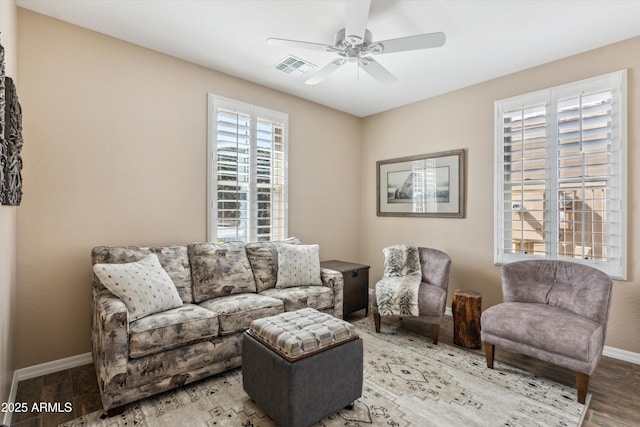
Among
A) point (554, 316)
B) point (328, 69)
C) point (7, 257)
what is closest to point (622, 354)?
point (554, 316)

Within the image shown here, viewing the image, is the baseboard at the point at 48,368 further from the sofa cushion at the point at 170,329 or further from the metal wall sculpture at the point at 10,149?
the metal wall sculpture at the point at 10,149

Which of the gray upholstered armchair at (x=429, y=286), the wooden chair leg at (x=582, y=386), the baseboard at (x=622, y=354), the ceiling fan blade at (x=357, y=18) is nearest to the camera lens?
the ceiling fan blade at (x=357, y=18)

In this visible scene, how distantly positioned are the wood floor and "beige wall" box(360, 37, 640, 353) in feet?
1.64

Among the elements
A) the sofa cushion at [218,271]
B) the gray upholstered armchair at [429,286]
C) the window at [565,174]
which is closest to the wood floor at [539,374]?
the gray upholstered armchair at [429,286]

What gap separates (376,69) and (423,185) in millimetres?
2057

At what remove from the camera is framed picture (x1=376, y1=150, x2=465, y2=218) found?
405cm

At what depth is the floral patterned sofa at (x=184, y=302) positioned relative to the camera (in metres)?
2.08

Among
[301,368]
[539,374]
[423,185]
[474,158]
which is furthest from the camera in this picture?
[423,185]

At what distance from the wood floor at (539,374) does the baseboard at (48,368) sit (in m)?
0.04

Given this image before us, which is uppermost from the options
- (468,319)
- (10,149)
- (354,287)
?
(10,149)

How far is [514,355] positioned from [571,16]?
295 centimetres

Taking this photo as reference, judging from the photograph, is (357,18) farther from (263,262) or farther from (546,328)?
(546,328)

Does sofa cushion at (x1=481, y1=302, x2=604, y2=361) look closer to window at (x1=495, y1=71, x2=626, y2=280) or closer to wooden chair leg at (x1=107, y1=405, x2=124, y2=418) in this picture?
window at (x1=495, y1=71, x2=626, y2=280)

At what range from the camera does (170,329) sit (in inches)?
88.1
